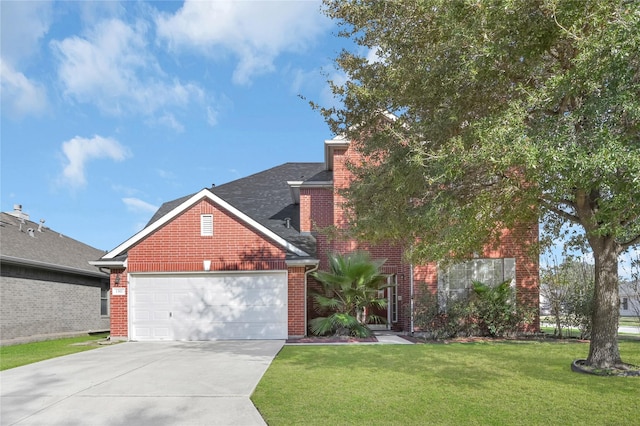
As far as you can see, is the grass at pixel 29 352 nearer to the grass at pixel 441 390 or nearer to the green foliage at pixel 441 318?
the grass at pixel 441 390

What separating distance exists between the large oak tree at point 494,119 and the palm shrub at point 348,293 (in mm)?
4478

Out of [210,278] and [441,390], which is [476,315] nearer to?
[441,390]

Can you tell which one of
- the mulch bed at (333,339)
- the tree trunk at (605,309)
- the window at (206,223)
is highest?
the window at (206,223)

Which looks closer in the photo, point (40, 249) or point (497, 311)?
point (497, 311)

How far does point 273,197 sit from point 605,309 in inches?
557

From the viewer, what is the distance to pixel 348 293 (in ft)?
47.5

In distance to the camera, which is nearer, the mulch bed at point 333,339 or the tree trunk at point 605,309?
the tree trunk at point 605,309

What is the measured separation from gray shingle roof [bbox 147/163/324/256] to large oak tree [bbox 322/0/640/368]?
732 centimetres

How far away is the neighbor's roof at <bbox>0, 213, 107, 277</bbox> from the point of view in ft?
50.4

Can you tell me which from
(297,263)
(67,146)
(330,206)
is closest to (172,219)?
(297,263)

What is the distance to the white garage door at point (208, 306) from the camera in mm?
14562

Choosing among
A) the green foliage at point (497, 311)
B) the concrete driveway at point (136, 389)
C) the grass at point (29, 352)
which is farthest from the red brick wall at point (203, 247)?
the green foliage at point (497, 311)

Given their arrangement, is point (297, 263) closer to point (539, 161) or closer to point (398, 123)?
point (398, 123)

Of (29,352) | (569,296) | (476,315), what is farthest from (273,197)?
(569,296)
